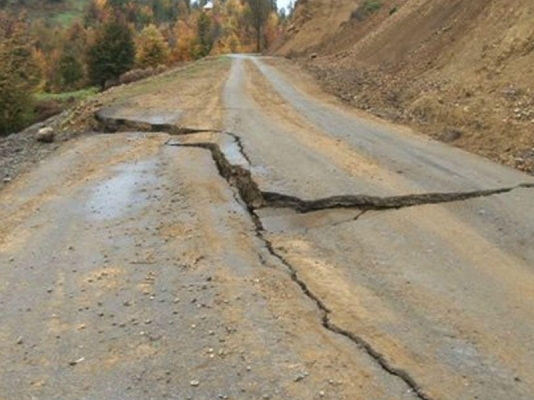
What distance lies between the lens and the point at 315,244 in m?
5.93

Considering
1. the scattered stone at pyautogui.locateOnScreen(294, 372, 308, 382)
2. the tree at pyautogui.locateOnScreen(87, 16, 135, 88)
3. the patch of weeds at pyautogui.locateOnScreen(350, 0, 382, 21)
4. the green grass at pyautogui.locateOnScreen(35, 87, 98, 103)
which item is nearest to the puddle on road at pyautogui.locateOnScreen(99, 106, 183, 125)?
the scattered stone at pyautogui.locateOnScreen(294, 372, 308, 382)

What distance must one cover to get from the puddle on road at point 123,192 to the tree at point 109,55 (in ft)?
124

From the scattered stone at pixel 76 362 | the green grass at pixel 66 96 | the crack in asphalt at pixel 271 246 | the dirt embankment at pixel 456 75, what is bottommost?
the green grass at pixel 66 96

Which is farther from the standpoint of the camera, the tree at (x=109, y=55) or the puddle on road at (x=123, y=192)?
the tree at (x=109, y=55)

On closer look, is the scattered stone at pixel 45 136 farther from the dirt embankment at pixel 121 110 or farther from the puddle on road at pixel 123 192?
the puddle on road at pixel 123 192

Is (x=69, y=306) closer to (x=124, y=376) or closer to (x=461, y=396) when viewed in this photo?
(x=124, y=376)

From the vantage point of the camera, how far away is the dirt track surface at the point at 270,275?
388 centimetres

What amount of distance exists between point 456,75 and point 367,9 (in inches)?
927

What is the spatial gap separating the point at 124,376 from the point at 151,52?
49.1 metres

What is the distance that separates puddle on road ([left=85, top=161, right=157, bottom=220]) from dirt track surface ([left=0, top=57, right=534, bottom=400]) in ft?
0.13

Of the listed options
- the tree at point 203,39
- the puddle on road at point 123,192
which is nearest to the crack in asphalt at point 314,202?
the puddle on road at point 123,192

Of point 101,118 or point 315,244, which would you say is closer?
point 315,244

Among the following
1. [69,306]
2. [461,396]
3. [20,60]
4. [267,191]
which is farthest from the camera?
[20,60]

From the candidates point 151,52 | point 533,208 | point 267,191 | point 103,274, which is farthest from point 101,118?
point 151,52
